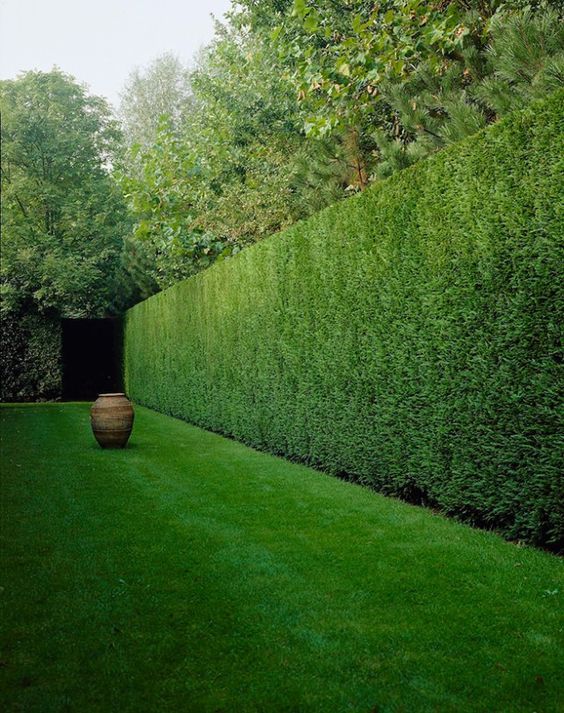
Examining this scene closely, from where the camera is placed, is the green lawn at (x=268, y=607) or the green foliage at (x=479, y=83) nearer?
the green lawn at (x=268, y=607)

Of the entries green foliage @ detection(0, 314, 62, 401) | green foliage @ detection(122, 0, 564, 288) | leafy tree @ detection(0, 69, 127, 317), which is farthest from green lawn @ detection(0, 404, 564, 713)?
green foliage @ detection(0, 314, 62, 401)

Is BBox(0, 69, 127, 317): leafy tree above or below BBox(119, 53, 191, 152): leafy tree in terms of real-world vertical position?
below

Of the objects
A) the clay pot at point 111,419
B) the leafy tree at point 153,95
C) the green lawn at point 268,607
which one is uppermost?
the leafy tree at point 153,95

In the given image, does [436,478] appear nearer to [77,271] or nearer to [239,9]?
[239,9]

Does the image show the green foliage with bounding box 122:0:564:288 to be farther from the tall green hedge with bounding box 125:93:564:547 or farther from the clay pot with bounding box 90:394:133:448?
the clay pot with bounding box 90:394:133:448

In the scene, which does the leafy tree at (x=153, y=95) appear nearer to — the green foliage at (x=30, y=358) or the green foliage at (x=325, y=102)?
the green foliage at (x=30, y=358)

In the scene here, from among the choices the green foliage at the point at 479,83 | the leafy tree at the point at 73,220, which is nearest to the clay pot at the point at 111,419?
the leafy tree at the point at 73,220

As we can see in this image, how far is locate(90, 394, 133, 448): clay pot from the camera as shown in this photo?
415 inches

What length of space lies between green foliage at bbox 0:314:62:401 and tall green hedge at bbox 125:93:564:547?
15.2 meters

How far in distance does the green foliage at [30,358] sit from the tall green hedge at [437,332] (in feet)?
50.0

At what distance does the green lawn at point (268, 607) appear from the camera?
114 inches

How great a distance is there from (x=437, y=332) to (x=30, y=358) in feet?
66.5

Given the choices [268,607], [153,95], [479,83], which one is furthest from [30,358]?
[268,607]

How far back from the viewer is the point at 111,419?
34.6 feet
